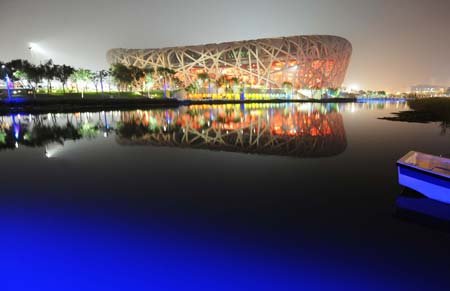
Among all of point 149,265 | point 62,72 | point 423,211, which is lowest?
point 423,211

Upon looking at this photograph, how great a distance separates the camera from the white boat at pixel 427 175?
24.5ft

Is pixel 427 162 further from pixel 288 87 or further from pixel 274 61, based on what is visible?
pixel 274 61

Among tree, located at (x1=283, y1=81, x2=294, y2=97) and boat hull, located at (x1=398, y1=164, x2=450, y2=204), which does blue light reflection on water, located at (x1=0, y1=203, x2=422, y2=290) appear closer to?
boat hull, located at (x1=398, y1=164, x2=450, y2=204)

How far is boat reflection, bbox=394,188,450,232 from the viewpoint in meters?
7.05

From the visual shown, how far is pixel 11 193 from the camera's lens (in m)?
9.11

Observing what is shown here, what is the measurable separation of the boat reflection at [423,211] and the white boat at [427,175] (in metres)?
0.28

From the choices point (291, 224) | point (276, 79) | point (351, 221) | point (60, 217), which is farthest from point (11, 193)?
point (276, 79)

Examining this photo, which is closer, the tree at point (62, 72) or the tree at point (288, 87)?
the tree at point (62, 72)

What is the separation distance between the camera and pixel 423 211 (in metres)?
7.72

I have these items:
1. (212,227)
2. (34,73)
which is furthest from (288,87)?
(212,227)

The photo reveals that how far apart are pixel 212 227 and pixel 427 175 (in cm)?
592

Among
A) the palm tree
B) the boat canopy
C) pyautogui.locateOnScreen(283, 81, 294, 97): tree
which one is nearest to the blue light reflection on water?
the boat canopy

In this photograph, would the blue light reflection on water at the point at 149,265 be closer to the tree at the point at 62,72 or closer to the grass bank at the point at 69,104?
the grass bank at the point at 69,104

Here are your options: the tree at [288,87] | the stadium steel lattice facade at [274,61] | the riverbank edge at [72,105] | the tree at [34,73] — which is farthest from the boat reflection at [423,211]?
the stadium steel lattice facade at [274,61]
